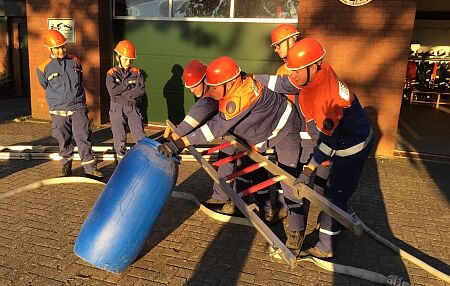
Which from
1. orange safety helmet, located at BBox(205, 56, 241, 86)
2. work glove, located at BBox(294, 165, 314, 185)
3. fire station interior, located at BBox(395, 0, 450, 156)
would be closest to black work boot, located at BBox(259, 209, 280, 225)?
work glove, located at BBox(294, 165, 314, 185)

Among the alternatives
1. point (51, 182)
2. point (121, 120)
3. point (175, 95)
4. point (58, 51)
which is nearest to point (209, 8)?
point (175, 95)

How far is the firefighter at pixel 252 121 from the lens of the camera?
123 inches

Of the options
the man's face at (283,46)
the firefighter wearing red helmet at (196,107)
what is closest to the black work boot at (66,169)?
the firefighter wearing red helmet at (196,107)

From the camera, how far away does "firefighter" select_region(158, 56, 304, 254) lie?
10.3 feet

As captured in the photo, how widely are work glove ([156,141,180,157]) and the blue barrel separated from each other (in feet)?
0.13

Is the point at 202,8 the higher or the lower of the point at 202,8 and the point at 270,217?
the higher

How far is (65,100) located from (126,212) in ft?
8.94

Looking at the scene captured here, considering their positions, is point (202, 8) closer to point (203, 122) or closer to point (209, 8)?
point (209, 8)

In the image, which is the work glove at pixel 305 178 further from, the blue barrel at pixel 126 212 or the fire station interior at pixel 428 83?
the fire station interior at pixel 428 83

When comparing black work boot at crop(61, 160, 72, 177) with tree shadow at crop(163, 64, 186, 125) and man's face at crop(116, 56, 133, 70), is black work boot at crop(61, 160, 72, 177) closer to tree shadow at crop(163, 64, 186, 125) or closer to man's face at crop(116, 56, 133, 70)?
man's face at crop(116, 56, 133, 70)

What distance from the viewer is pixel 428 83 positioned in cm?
1473

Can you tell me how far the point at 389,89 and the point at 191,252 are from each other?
4855mm

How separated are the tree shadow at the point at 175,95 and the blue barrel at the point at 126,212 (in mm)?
5408

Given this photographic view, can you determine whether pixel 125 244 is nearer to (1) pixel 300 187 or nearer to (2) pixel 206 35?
(1) pixel 300 187
